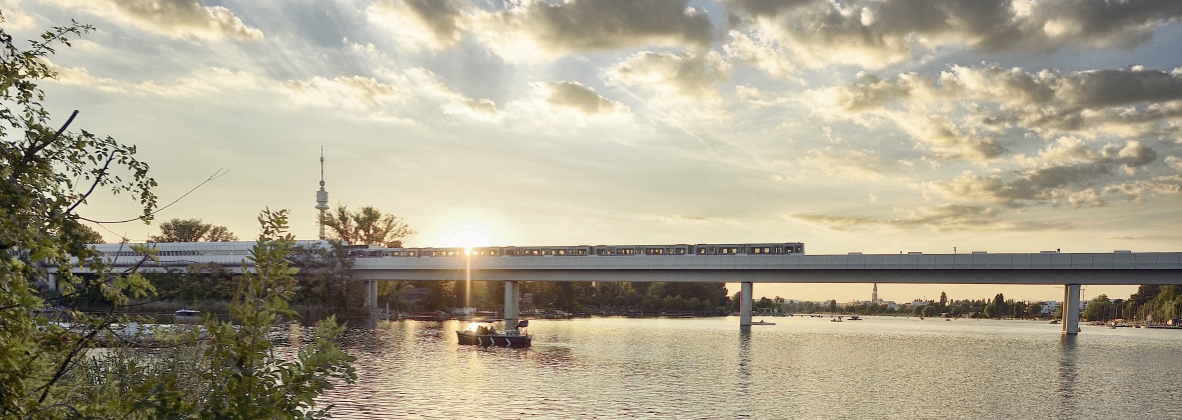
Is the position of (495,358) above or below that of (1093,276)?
below

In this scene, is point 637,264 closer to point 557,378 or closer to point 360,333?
point 360,333

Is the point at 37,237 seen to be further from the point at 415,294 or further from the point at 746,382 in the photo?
the point at 415,294

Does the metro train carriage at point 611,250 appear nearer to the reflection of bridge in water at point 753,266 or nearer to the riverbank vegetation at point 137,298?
the reflection of bridge in water at point 753,266

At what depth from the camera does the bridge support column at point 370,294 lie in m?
124

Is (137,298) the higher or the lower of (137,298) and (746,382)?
the higher

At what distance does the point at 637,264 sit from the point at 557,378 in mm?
54227

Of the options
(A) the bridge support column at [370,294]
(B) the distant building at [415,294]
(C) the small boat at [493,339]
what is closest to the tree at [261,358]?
(C) the small boat at [493,339]

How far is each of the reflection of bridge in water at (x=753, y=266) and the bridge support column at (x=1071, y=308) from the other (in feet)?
0.43

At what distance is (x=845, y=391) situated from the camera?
44.3 metres

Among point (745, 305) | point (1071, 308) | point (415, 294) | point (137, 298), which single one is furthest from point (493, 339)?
point (415, 294)

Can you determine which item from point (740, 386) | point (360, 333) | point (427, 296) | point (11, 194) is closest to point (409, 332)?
point (360, 333)

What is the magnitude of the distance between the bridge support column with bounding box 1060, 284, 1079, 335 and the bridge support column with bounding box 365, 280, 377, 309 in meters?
94.5

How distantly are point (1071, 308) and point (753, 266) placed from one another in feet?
126

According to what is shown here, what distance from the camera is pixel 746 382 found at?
46.9m
